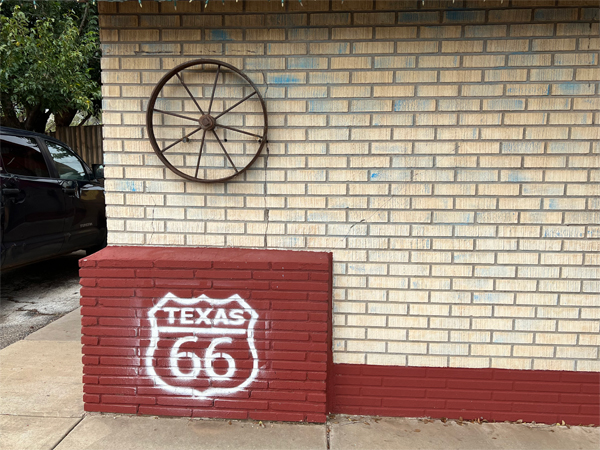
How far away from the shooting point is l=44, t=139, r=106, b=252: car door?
582 centimetres

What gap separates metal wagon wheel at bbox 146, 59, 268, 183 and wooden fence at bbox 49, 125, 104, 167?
313 inches

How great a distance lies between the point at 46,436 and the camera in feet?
8.83

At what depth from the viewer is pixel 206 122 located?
2719mm

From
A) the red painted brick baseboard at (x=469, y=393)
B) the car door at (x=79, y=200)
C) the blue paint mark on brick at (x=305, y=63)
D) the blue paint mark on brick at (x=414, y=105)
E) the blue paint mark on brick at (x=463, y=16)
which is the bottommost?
the red painted brick baseboard at (x=469, y=393)

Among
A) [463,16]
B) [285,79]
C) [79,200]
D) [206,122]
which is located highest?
[463,16]

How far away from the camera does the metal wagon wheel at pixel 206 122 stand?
107 inches

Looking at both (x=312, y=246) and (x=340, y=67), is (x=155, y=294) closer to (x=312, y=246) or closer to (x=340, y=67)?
(x=312, y=246)

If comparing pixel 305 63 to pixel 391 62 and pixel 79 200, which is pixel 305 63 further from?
pixel 79 200

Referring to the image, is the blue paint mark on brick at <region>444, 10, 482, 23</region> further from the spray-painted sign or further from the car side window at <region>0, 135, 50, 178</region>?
the car side window at <region>0, 135, 50, 178</region>

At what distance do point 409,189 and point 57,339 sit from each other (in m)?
3.30

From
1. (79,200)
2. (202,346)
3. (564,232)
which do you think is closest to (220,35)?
(202,346)

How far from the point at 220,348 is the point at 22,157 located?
382cm

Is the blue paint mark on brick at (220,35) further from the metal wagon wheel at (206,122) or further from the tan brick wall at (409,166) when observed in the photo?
the metal wagon wheel at (206,122)

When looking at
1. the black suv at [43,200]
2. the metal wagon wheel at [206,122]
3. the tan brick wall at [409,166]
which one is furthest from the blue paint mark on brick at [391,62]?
the black suv at [43,200]
